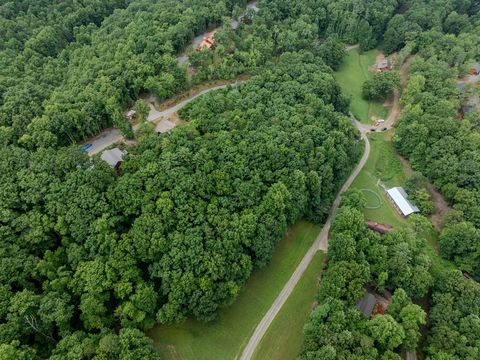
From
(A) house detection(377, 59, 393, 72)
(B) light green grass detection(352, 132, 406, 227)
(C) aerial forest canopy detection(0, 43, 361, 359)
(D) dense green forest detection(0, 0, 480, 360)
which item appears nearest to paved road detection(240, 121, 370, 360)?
(B) light green grass detection(352, 132, 406, 227)

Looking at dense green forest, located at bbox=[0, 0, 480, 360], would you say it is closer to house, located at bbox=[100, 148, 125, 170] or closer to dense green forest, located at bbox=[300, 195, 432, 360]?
dense green forest, located at bbox=[300, 195, 432, 360]

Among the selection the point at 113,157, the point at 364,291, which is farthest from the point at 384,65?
the point at 113,157

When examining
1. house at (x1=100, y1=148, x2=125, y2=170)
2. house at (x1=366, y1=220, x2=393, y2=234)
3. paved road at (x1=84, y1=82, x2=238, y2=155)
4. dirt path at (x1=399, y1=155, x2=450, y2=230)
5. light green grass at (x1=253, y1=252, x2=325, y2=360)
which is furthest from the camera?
paved road at (x1=84, y1=82, x2=238, y2=155)

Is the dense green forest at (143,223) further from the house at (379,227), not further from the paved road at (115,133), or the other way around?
the house at (379,227)

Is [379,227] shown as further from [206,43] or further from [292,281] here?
[206,43]

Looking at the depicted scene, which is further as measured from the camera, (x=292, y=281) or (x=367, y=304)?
(x=292, y=281)

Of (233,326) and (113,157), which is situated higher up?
(113,157)

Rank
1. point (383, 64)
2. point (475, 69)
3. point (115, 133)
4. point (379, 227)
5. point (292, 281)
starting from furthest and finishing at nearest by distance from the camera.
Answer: point (383, 64), point (475, 69), point (115, 133), point (379, 227), point (292, 281)
